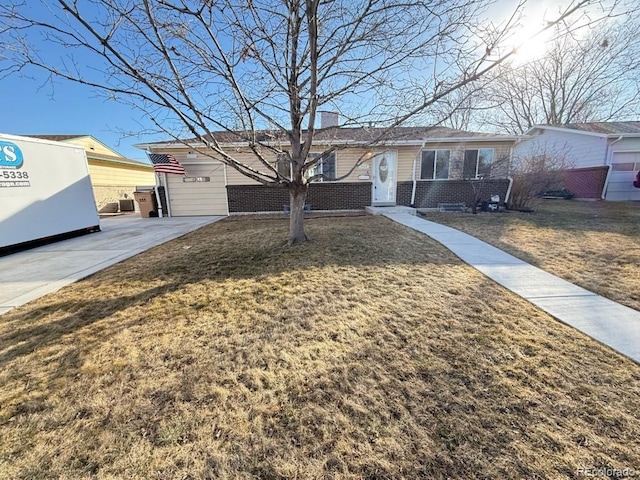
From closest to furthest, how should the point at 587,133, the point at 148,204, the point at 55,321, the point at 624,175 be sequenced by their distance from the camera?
1. the point at 55,321
2. the point at 148,204
3. the point at 624,175
4. the point at 587,133

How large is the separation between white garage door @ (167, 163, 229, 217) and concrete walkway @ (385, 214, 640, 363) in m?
9.61

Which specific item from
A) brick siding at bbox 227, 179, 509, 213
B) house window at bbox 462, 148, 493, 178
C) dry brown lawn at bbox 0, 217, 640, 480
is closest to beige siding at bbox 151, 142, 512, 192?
house window at bbox 462, 148, 493, 178

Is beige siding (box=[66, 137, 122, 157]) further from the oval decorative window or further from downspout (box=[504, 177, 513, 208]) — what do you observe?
downspout (box=[504, 177, 513, 208])

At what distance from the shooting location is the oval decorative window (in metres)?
11.2

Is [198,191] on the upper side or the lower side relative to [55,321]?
upper

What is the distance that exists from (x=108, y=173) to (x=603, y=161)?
93.9 ft

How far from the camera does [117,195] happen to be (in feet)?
56.9

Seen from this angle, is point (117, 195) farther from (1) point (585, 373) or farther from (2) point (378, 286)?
(1) point (585, 373)

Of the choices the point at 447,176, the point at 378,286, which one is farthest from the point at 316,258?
the point at 447,176

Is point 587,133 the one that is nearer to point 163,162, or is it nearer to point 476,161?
point 476,161

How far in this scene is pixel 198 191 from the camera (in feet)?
38.0

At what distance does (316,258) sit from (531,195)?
10.4 meters

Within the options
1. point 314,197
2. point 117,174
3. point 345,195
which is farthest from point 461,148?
point 117,174

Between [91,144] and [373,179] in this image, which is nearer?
[373,179]
